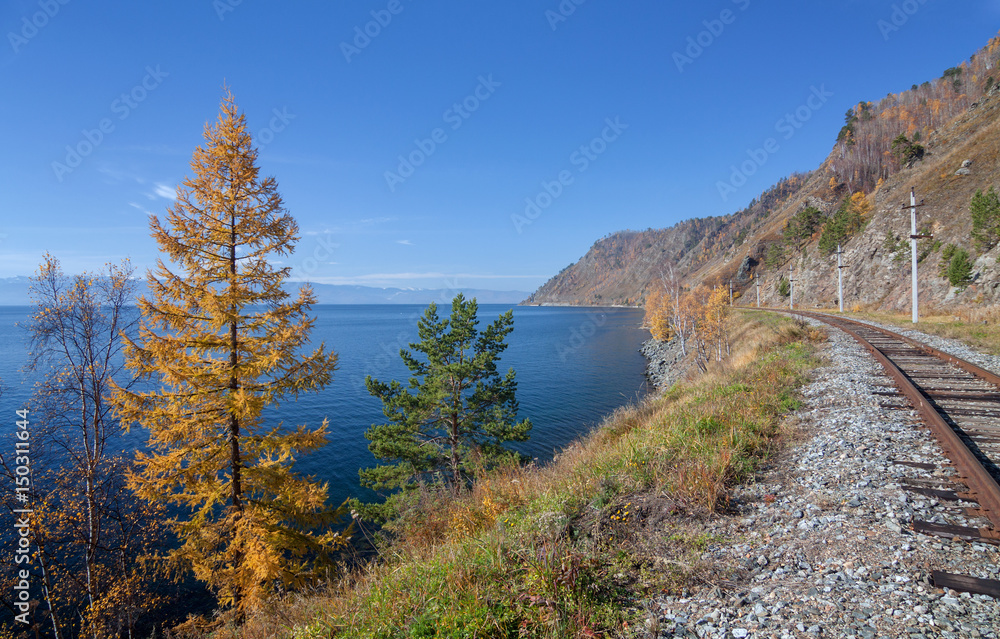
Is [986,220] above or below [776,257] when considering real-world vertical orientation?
below

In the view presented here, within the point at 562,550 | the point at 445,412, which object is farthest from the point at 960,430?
the point at 445,412

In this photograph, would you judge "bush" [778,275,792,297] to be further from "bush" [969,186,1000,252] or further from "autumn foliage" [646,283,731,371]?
"bush" [969,186,1000,252]

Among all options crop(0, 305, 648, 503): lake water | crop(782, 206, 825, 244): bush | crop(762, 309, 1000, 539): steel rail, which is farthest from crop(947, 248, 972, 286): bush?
crop(782, 206, 825, 244): bush

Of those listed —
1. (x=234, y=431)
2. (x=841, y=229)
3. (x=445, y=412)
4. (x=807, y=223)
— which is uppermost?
(x=807, y=223)

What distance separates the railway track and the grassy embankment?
1737 mm

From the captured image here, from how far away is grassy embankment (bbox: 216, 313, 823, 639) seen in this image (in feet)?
11.2

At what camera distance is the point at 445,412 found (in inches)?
689

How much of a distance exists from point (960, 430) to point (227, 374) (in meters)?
13.4

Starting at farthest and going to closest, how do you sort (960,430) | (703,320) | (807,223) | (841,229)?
(807,223)
(841,229)
(703,320)
(960,430)

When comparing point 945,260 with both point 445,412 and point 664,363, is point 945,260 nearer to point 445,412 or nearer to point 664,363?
point 664,363

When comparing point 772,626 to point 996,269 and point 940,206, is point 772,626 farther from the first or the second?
point 940,206

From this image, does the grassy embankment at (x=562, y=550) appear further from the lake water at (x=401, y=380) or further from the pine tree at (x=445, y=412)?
the lake water at (x=401, y=380)

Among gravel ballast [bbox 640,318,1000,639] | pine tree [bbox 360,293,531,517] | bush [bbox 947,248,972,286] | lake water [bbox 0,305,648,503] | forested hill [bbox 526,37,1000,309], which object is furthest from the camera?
forested hill [bbox 526,37,1000,309]

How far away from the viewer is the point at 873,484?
4742 millimetres
